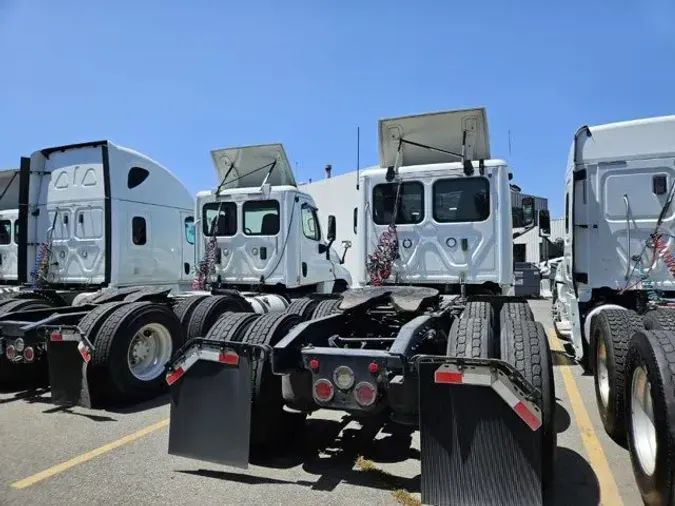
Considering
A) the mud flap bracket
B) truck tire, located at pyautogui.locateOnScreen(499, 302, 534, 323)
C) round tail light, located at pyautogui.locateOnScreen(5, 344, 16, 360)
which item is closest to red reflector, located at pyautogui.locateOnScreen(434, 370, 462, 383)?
truck tire, located at pyautogui.locateOnScreen(499, 302, 534, 323)

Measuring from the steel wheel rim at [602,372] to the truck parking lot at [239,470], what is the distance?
0.30 metres

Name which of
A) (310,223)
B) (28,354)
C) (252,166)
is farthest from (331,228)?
(28,354)

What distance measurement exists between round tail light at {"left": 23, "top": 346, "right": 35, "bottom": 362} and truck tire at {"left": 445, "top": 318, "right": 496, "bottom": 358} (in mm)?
4751

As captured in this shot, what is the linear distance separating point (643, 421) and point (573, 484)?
742 mm

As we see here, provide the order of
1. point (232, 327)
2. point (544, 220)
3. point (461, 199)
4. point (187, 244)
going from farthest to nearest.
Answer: point (187, 244)
point (544, 220)
point (461, 199)
point (232, 327)

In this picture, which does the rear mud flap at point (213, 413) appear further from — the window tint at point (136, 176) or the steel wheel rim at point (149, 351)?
the window tint at point (136, 176)

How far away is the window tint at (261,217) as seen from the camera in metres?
9.48

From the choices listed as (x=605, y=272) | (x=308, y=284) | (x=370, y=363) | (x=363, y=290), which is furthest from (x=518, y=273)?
(x=370, y=363)

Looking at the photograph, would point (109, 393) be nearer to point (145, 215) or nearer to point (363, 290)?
point (363, 290)

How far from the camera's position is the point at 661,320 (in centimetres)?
413

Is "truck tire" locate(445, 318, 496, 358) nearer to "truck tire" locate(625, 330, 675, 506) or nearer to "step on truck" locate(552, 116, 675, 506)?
"truck tire" locate(625, 330, 675, 506)

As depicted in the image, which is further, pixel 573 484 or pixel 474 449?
pixel 573 484

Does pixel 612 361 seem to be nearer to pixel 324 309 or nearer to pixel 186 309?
pixel 324 309

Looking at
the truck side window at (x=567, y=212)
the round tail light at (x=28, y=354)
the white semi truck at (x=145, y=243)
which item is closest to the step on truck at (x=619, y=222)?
the truck side window at (x=567, y=212)
